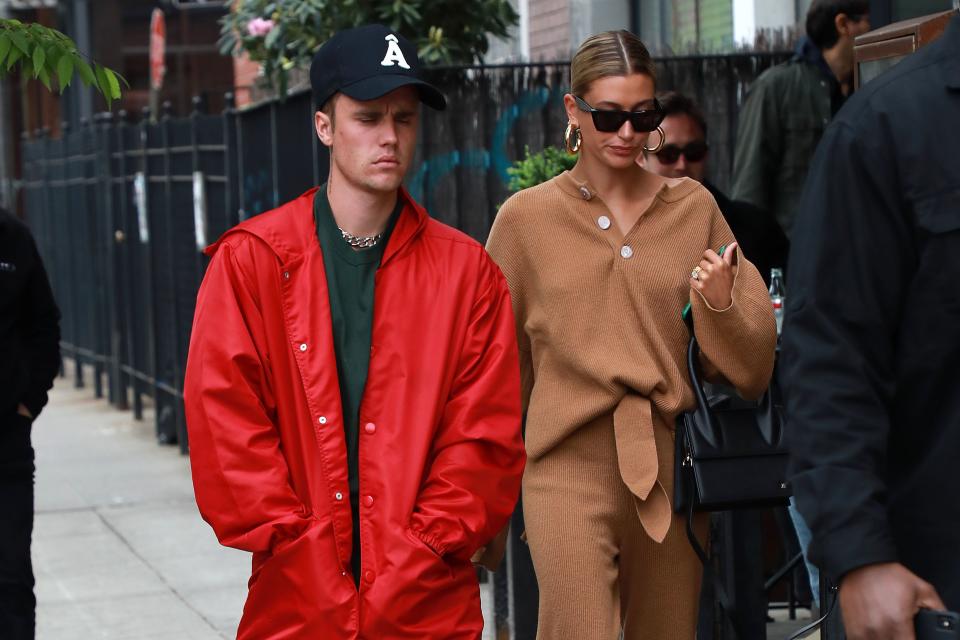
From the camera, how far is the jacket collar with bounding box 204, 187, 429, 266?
3625 mm

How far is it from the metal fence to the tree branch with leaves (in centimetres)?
227

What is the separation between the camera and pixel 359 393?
3557mm

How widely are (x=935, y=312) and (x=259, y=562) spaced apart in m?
1.57

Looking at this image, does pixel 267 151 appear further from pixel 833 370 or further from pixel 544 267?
pixel 833 370

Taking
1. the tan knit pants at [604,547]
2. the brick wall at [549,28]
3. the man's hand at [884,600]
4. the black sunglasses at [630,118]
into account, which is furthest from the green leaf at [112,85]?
the brick wall at [549,28]

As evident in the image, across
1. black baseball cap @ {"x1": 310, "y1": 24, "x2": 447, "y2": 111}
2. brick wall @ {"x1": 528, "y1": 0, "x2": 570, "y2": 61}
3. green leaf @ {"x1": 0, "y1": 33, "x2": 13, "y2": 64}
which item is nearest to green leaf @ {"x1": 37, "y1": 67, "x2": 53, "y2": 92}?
green leaf @ {"x1": 0, "y1": 33, "x2": 13, "y2": 64}

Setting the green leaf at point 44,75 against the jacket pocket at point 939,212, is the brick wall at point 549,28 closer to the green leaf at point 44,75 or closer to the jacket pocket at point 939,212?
the green leaf at point 44,75

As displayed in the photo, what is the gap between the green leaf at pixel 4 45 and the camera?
4.19m

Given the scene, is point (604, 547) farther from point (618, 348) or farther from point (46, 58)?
point (46, 58)

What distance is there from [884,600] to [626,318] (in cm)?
193

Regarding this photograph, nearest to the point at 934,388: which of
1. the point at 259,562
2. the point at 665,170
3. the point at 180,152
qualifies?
the point at 259,562

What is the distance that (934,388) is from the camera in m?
2.58

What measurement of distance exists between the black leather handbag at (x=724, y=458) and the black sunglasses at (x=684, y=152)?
1.28 m

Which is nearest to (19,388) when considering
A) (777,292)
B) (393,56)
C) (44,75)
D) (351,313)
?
(44,75)
